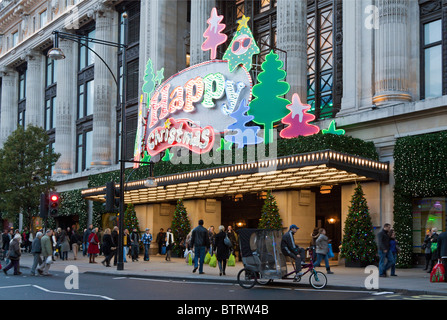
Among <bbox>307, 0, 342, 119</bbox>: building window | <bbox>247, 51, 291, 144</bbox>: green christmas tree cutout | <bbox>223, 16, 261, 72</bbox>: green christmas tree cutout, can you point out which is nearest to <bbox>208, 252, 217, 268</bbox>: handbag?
<bbox>247, 51, 291, 144</bbox>: green christmas tree cutout

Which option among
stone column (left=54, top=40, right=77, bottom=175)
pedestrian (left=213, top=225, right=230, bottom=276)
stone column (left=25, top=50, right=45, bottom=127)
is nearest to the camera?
pedestrian (left=213, top=225, right=230, bottom=276)

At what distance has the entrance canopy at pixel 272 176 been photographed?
23188mm

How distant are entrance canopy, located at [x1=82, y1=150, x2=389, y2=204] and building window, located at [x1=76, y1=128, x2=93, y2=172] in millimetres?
14804

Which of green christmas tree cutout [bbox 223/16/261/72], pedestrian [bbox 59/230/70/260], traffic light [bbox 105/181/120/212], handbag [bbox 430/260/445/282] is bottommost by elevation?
pedestrian [bbox 59/230/70/260]

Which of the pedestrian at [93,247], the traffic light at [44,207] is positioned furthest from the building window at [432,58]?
the pedestrian at [93,247]

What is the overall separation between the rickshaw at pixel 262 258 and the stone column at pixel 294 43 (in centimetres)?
1442

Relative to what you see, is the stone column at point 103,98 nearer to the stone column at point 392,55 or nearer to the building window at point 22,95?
the building window at point 22,95

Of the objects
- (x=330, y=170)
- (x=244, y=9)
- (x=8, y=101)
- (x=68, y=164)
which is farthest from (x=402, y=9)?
(x=8, y=101)

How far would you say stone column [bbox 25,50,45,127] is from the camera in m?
57.7

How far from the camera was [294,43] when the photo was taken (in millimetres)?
30938

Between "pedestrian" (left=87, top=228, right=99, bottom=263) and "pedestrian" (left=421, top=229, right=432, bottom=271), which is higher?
"pedestrian" (left=421, top=229, right=432, bottom=271)

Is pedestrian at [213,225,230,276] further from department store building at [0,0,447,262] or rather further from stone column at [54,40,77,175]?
stone column at [54,40,77,175]

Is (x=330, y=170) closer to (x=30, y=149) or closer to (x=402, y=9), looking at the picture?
(x=402, y=9)
